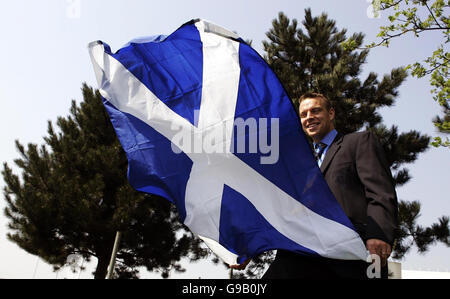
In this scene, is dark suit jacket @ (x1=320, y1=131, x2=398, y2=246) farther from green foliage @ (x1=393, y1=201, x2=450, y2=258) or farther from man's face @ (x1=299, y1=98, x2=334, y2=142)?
Answer: green foliage @ (x1=393, y1=201, x2=450, y2=258)

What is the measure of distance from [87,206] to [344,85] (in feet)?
27.1

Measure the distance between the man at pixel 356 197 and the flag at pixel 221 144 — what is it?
0.20 feet

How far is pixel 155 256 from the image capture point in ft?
42.3

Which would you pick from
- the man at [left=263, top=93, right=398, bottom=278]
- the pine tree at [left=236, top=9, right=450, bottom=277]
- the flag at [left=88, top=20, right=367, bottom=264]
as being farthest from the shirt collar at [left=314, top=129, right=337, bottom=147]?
the pine tree at [left=236, top=9, right=450, bottom=277]

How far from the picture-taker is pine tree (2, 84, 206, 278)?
440 inches

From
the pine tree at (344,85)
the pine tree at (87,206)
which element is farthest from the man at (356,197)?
the pine tree at (87,206)

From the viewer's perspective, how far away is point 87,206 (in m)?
10.9

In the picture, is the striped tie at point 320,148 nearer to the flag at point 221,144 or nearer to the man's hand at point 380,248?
the flag at point 221,144

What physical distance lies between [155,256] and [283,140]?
11744mm

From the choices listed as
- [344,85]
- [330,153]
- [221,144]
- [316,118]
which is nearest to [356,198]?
[330,153]

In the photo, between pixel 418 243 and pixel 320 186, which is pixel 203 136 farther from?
pixel 418 243

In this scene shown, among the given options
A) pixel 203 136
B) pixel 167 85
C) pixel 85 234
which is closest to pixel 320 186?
pixel 203 136

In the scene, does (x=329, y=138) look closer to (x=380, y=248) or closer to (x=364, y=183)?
(x=364, y=183)

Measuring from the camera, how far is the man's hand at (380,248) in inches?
62.3
